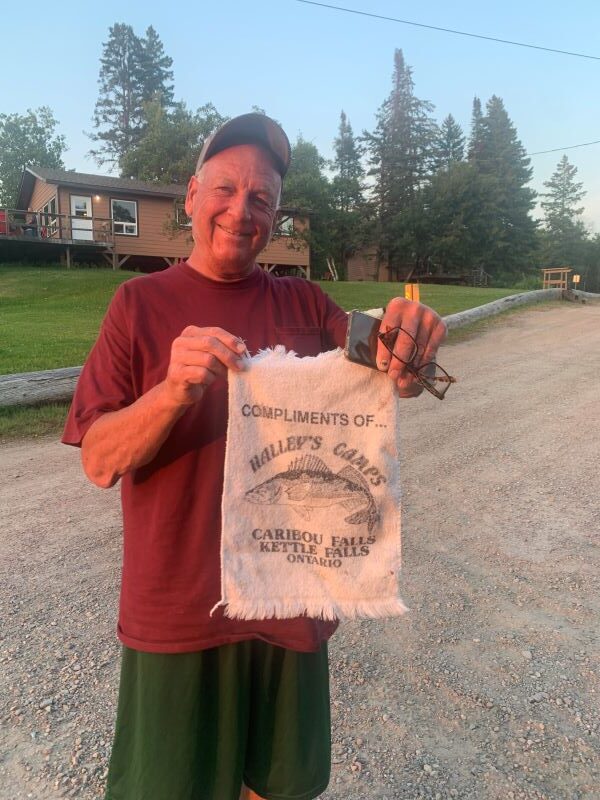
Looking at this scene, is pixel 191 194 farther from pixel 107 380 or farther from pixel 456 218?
pixel 456 218

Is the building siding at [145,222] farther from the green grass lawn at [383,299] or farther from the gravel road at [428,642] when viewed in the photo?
the gravel road at [428,642]

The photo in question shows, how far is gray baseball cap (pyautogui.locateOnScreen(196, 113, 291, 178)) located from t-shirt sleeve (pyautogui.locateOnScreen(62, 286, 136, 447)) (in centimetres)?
50

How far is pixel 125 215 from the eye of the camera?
2616 centimetres

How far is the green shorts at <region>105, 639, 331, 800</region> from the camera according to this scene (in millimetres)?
1527

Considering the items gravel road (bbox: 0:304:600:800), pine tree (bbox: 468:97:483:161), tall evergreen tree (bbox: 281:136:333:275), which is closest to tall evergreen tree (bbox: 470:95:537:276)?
pine tree (bbox: 468:97:483:161)

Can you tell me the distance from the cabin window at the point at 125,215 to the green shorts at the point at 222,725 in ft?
87.0

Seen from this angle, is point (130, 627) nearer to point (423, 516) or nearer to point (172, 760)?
point (172, 760)

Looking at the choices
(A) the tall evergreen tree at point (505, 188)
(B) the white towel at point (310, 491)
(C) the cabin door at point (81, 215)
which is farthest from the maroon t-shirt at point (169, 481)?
(A) the tall evergreen tree at point (505, 188)

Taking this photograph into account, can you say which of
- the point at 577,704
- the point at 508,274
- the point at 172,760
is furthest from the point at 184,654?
the point at 508,274

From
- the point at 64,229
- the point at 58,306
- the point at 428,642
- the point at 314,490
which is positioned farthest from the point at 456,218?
the point at 314,490

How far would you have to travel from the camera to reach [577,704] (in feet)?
9.06

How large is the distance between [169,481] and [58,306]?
53.3 ft

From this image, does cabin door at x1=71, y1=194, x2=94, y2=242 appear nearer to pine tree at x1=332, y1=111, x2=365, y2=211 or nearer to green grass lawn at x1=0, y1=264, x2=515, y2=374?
green grass lawn at x1=0, y1=264, x2=515, y2=374

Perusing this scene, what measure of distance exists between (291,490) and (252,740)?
2.66 feet
